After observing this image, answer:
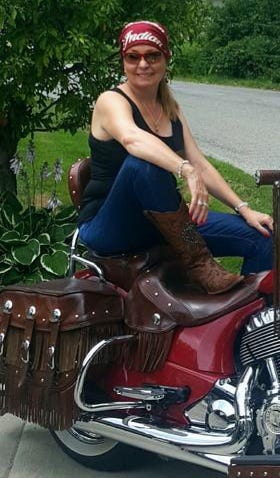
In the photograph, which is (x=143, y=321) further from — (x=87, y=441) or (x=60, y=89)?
(x=60, y=89)

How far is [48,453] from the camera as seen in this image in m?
3.88

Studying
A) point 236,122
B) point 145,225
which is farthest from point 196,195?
point 236,122

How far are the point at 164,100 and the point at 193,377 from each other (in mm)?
1218

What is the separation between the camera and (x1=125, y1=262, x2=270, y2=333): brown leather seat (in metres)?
3.25

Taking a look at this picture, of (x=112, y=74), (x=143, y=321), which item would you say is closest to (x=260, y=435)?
(x=143, y=321)

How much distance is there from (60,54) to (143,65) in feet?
5.01

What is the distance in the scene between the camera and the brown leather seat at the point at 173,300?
3.25 meters

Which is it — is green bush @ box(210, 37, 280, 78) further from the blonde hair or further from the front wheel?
the front wheel

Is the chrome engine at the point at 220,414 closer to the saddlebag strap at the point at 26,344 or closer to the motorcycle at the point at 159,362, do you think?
the motorcycle at the point at 159,362

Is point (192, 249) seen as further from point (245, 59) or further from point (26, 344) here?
point (245, 59)

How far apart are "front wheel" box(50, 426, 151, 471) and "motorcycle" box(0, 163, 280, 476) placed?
23 millimetres

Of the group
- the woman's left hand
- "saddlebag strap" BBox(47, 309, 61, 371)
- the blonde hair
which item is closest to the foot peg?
"saddlebag strap" BBox(47, 309, 61, 371)

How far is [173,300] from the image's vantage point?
3.33 meters

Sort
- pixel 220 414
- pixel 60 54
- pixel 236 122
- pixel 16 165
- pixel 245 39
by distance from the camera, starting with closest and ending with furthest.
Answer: pixel 220 414
pixel 60 54
pixel 16 165
pixel 236 122
pixel 245 39
